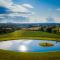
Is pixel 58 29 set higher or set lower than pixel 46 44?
higher

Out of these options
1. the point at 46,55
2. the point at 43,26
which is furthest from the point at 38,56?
the point at 43,26

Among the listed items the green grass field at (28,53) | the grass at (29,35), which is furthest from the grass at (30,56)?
the grass at (29,35)

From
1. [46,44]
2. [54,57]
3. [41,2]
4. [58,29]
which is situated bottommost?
[54,57]

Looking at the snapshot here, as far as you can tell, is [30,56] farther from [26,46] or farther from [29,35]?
[29,35]

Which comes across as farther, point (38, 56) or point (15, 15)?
point (15, 15)

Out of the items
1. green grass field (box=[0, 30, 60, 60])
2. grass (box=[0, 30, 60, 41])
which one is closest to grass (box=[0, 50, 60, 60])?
green grass field (box=[0, 30, 60, 60])

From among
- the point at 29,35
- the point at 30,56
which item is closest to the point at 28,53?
the point at 30,56

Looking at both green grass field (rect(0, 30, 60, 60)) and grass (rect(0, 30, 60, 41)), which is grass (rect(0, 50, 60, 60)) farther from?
grass (rect(0, 30, 60, 41))

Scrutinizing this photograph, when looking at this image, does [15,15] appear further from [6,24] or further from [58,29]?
[58,29]
